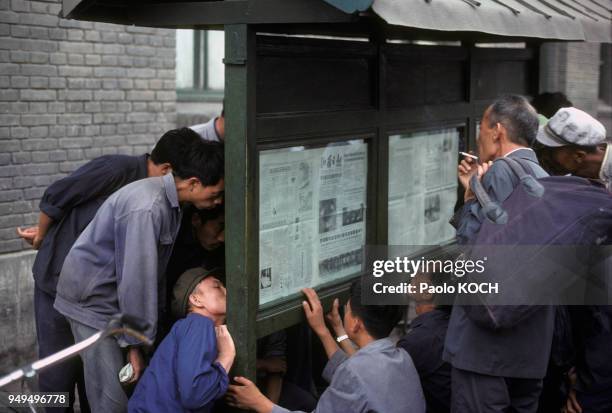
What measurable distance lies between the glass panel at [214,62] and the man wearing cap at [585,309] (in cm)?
496

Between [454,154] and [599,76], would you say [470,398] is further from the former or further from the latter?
[599,76]

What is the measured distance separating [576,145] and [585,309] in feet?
3.29

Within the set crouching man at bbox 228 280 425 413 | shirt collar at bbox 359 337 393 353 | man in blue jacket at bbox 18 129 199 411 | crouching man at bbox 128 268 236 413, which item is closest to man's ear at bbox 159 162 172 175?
man in blue jacket at bbox 18 129 199 411

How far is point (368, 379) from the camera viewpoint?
11.0 feet

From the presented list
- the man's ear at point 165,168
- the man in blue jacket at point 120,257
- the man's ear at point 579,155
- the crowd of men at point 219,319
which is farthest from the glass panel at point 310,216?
the man's ear at point 579,155

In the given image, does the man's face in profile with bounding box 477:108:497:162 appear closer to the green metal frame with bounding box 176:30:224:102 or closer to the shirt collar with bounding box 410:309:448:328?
the shirt collar with bounding box 410:309:448:328

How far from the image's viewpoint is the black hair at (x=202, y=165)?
12.4 ft

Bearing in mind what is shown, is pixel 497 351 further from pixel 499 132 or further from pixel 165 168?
pixel 165 168

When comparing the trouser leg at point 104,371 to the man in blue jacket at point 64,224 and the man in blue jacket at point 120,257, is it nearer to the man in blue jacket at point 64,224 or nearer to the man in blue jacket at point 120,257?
the man in blue jacket at point 120,257

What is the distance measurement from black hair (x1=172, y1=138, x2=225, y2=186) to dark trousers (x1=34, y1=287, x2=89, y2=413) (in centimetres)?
110

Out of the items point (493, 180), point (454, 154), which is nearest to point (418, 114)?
point (454, 154)

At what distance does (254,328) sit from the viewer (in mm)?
3623

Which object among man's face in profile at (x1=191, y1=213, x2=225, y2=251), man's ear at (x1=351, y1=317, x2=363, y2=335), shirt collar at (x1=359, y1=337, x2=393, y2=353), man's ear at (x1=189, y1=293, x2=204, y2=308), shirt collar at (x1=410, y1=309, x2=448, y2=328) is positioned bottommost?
shirt collar at (x1=410, y1=309, x2=448, y2=328)

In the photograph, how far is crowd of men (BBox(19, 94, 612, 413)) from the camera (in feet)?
11.3
